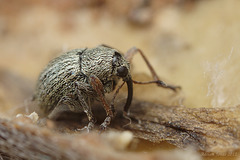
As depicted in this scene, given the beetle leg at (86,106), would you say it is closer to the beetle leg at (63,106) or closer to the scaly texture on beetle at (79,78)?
the scaly texture on beetle at (79,78)

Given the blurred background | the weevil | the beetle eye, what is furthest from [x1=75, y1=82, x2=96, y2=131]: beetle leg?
the blurred background

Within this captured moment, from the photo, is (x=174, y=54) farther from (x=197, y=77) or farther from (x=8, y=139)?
(x=8, y=139)

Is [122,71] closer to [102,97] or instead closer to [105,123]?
[102,97]

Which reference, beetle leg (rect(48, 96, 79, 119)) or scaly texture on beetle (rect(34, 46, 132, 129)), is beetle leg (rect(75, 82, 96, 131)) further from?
beetle leg (rect(48, 96, 79, 119))

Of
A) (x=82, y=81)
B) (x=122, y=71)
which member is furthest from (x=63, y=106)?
(x=122, y=71)

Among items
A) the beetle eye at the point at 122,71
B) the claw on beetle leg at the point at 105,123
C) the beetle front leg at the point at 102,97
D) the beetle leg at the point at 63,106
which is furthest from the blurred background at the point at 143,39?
the beetle leg at the point at 63,106

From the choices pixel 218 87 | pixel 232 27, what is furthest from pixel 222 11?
pixel 218 87
